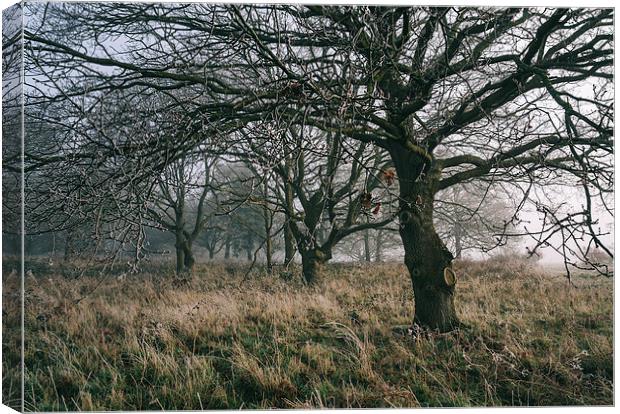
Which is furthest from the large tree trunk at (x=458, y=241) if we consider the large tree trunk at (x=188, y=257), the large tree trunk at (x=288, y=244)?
the large tree trunk at (x=188, y=257)

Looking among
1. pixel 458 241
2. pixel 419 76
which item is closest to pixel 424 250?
pixel 458 241

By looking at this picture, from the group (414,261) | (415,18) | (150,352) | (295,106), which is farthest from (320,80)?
(150,352)

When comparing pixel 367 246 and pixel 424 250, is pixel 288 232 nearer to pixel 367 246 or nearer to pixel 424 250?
pixel 367 246

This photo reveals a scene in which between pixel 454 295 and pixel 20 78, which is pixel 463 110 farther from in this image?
pixel 20 78

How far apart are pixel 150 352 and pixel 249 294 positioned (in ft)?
3.30

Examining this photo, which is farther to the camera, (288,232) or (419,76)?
(288,232)

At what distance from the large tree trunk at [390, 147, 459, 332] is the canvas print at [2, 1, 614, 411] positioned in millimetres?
20

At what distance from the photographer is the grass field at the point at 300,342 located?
4.41 meters

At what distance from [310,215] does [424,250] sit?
1.19 metres

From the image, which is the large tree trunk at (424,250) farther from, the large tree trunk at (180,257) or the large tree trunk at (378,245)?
the large tree trunk at (180,257)

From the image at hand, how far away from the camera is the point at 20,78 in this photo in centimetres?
435

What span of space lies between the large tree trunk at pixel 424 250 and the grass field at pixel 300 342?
0.11m

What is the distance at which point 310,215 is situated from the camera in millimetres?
4770

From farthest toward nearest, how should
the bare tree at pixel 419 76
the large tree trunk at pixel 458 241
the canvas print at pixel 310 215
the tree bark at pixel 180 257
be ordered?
1. the large tree trunk at pixel 458 241
2. the tree bark at pixel 180 257
3. the bare tree at pixel 419 76
4. the canvas print at pixel 310 215
